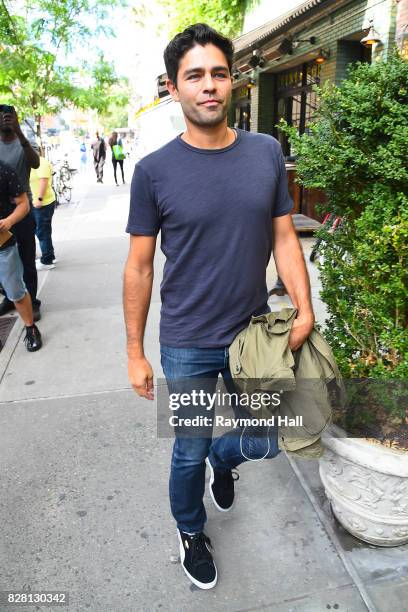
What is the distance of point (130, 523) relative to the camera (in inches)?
100.0

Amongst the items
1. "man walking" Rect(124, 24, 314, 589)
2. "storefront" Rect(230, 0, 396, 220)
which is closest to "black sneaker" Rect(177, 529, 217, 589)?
"man walking" Rect(124, 24, 314, 589)

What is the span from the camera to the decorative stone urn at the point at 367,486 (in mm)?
2043

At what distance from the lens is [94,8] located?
456 inches

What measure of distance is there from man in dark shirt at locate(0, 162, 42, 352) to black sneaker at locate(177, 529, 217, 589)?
9.04 ft

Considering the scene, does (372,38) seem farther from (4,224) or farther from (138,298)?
(138,298)

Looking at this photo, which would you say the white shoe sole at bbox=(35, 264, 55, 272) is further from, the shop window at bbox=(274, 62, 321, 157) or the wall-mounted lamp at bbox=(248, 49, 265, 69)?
the wall-mounted lamp at bbox=(248, 49, 265, 69)

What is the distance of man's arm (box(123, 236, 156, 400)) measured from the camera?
1.94 meters

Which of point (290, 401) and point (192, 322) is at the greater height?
point (192, 322)

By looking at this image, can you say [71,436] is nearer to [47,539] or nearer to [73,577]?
[47,539]

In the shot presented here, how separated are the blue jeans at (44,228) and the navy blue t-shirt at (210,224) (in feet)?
17.4

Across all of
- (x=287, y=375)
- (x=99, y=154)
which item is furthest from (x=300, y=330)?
(x=99, y=154)

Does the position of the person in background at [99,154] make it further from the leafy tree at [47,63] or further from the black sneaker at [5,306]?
the black sneaker at [5,306]

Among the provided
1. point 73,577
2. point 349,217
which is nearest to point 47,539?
point 73,577

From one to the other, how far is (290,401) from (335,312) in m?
0.64
